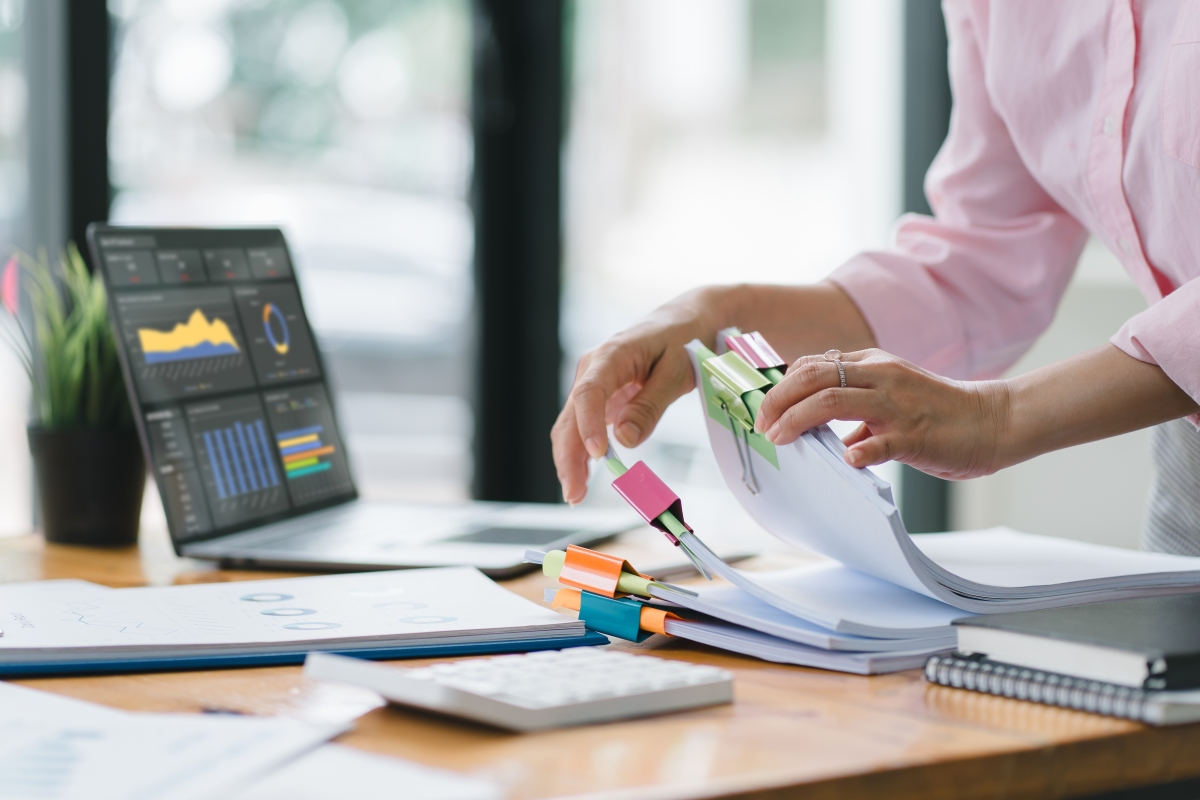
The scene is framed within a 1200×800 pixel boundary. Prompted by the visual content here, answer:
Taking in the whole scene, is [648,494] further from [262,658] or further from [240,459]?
[240,459]

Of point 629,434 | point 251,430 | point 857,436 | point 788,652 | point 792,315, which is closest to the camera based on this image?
point 788,652

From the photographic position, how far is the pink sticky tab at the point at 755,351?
0.78 meters

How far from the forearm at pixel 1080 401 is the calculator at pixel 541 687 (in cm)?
29

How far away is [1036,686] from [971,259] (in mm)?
637

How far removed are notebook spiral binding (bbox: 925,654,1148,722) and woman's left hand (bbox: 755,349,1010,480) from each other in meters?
0.13

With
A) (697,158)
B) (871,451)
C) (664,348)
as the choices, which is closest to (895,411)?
(871,451)

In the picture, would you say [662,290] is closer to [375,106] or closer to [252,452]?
[375,106]

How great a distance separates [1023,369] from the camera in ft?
6.54

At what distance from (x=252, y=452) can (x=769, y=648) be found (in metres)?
0.65

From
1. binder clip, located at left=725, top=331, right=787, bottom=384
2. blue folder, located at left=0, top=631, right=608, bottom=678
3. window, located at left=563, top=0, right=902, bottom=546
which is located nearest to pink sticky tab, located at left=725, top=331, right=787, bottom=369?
binder clip, located at left=725, top=331, right=787, bottom=384

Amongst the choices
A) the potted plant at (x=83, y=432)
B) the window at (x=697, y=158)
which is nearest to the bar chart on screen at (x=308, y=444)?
the potted plant at (x=83, y=432)

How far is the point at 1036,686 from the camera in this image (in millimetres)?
574

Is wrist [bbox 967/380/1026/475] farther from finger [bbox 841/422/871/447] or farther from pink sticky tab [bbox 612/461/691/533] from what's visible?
pink sticky tab [bbox 612/461/691/533]

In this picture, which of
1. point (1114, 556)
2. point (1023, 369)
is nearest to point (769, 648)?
point (1114, 556)
